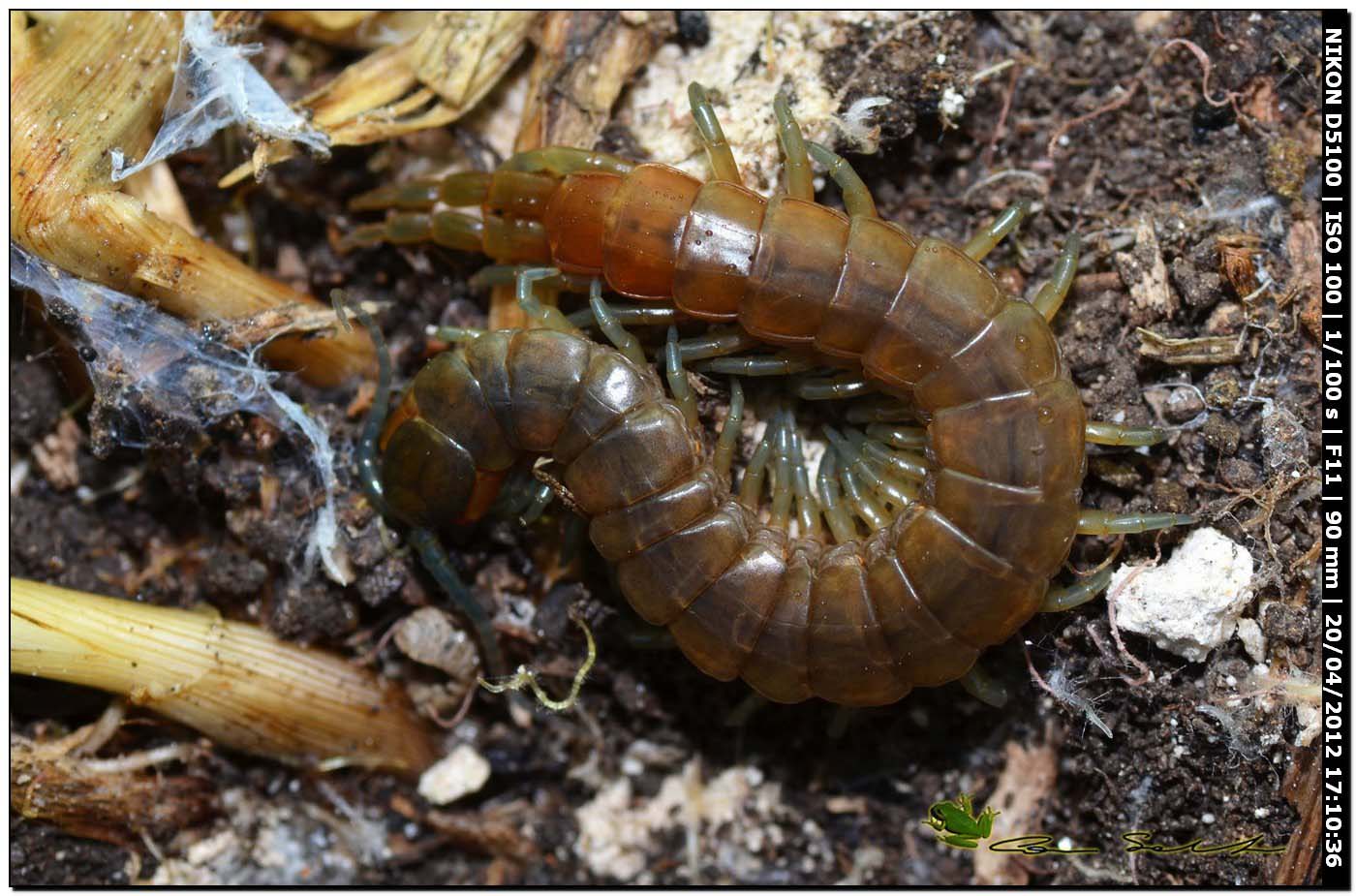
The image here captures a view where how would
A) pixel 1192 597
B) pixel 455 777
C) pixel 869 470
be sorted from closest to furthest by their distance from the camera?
pixel 1192 597 < pixel 869 470 < pixel 455 777

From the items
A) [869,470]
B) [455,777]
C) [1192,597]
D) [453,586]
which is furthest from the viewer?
[455,777]

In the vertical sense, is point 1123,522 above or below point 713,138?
below

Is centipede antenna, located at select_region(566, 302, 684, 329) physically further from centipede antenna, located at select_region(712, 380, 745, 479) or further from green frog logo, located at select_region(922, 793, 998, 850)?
green frog logo, located at select_region(922, 793, 998, 850)

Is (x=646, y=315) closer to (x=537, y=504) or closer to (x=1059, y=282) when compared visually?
(x=537, y=504)

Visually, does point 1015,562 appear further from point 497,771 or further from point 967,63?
point 497,771

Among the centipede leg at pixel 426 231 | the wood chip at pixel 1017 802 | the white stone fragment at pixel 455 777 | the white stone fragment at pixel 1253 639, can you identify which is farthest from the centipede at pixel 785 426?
the white stone fragment at pixel 455 777

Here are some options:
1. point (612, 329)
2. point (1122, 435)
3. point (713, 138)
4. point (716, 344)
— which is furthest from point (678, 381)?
point (1122, 435)

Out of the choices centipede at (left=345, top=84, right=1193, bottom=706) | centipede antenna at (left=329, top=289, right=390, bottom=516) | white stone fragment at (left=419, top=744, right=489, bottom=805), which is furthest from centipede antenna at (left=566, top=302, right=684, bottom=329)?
white stone fragment at (left=419, top=744, right=489, bottom=805)

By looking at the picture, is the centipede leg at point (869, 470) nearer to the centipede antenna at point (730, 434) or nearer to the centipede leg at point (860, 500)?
the centipede leg at point (860, 500)

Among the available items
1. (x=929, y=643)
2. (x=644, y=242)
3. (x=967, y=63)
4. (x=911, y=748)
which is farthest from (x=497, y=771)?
(x=967, y=63)
